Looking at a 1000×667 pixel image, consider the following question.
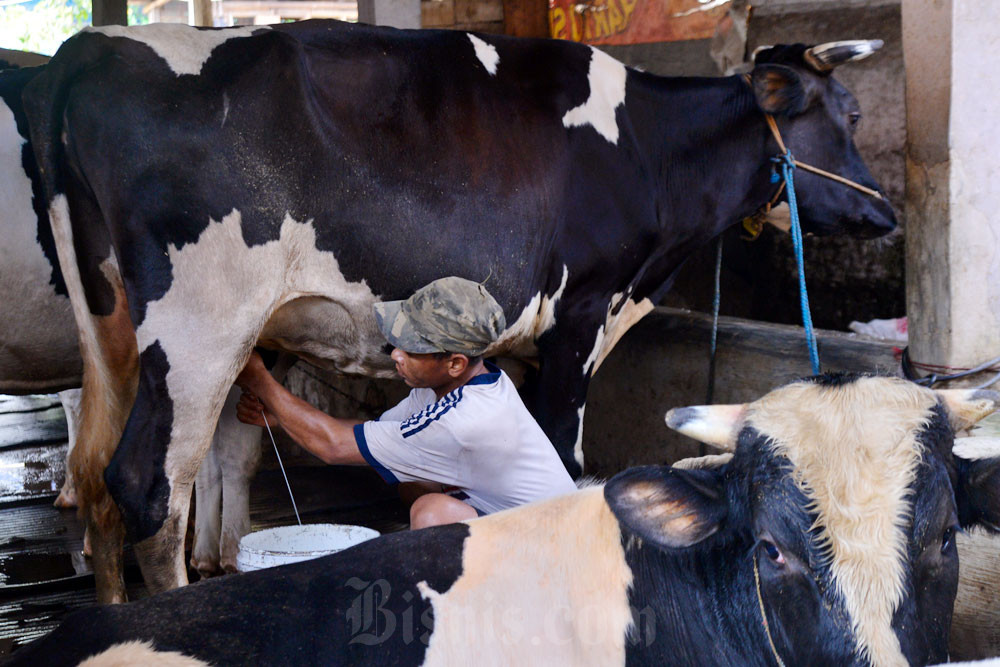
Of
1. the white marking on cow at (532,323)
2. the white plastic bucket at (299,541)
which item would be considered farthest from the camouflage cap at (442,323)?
the white marking on cow at (532,323)

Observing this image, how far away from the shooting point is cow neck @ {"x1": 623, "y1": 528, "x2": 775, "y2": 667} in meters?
2.06

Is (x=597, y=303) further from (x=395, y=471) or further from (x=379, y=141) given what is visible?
(x=395, y=471)

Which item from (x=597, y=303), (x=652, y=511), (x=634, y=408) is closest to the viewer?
(x=652, y=511)

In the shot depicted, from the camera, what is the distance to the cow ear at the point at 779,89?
4539 mm

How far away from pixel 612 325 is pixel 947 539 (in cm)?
275

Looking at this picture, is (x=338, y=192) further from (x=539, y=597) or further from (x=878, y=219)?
(x=878, y=219)

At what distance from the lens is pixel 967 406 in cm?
212

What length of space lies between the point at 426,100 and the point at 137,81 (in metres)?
1.03

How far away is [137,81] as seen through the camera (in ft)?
10.7

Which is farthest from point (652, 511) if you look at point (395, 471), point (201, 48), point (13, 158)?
point (13, 158)

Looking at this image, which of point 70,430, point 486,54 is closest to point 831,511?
point 486,54

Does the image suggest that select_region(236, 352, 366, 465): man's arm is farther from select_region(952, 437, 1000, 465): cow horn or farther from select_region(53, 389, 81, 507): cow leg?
select_region(53, 389, 81, 507): cow leg

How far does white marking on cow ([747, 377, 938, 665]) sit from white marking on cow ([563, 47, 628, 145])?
238 cm

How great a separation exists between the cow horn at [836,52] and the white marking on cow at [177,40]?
100 inches
